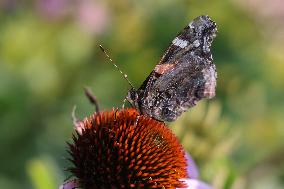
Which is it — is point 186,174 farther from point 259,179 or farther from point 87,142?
point 259,179

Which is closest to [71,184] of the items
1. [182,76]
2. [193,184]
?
[193,184]

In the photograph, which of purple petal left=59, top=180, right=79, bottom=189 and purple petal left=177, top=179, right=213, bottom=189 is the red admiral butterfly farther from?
purple petal left=59, top=180, right=79, bottom=189

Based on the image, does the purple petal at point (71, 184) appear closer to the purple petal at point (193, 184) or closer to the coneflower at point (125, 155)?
the coneflower at point (125, 155)

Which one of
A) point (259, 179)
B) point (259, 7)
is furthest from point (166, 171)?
point (259, 7)

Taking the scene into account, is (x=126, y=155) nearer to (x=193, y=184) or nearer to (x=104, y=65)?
(x=193, y=184)

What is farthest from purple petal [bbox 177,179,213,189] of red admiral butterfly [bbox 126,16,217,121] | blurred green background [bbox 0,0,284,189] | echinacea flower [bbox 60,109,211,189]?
blurred green background [bbox 0,0,284,189]

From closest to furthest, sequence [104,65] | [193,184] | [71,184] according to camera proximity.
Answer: [71,184] → [193,184] → [104,65]
